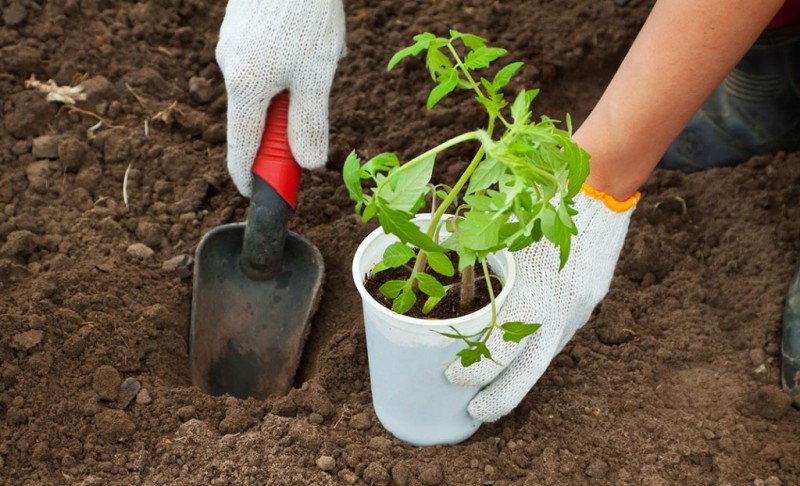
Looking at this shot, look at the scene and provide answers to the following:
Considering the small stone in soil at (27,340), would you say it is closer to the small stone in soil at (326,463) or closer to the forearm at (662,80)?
the small stone in soil at (326,463)

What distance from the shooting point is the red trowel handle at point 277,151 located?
189 centimetres

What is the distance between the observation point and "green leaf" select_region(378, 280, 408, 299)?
1428 mm

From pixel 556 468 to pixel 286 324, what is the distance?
0.69 meters

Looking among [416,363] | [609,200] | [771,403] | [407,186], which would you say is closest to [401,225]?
[407,186]

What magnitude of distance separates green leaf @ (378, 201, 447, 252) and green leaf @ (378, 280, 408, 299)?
149 mm

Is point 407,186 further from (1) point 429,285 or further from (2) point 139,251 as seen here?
(2) point 139,251

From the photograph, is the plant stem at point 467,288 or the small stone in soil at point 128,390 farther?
the small stone in soil at point 128,390

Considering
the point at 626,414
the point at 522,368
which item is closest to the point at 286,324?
the point at 522,368

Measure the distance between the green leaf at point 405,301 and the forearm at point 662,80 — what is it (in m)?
0.43

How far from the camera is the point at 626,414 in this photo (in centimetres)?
179

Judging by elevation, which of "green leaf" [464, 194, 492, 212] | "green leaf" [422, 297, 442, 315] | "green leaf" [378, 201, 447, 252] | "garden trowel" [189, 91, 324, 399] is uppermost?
"green leaf" [464, 194, 492, 212]

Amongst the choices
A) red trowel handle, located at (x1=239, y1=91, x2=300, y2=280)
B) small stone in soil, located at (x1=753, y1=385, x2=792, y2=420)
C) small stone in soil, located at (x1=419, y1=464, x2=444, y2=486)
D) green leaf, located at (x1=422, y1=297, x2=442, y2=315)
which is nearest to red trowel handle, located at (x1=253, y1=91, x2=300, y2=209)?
red trowel handle, located at (x1=239, y1=91, x2=300, y2=280)

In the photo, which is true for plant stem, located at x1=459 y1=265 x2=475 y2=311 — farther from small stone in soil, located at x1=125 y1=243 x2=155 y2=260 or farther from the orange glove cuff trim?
small stone in soil, located at x1=125 y1=243 x2=155 y2=260

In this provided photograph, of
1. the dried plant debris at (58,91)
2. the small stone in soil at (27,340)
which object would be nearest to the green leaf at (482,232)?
the small stone in soil at (27,340)
